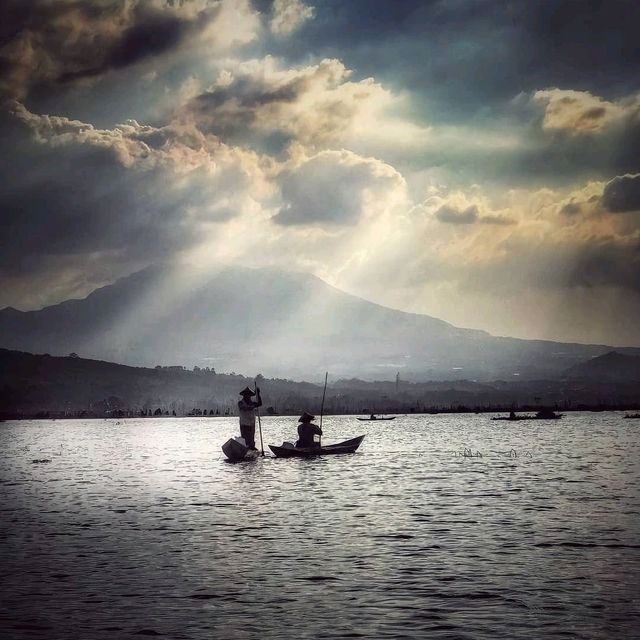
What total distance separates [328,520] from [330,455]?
4812 centimetres

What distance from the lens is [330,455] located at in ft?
269

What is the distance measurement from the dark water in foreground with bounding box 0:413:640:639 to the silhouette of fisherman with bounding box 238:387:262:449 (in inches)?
411

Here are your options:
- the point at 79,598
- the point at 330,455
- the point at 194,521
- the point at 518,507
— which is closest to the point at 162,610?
the point at 79,598

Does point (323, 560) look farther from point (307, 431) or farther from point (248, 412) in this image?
point (307, 431)

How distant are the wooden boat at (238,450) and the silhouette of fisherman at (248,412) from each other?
44 centimetres

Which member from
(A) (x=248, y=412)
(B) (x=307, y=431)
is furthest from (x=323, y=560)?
(B) (x=307, y=431)

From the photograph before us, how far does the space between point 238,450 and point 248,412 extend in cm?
642

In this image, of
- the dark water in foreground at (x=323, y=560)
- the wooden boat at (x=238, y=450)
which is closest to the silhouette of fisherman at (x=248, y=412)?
the wooden boat at (x=238, y=450)

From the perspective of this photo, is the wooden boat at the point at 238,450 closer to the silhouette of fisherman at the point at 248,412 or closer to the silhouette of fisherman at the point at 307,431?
the silhouette of fisherman at the point at 248,412

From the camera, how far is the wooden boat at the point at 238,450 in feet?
222

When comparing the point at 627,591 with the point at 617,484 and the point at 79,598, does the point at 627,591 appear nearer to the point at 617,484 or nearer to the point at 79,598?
the point at 79,598

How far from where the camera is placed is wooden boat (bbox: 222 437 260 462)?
6769 cm

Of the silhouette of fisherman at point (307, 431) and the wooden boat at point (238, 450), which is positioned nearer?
the silhouette of fisherman at point (307, 431)

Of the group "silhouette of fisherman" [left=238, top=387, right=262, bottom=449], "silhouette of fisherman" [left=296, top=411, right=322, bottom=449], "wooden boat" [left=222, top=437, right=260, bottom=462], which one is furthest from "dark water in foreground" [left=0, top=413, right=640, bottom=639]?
"wooden boat" [left=222, top=437, right=260, bottom=462]
